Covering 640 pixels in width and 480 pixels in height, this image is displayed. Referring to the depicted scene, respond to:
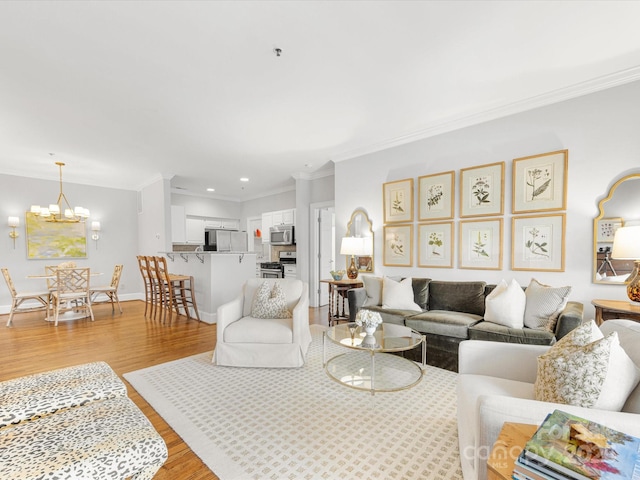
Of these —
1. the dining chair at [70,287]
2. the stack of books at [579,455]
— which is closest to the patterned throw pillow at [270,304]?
the stack of books at [579,455]

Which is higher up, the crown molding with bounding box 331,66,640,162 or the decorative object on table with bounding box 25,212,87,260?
the crown molding with bounding box 331,66,640,162

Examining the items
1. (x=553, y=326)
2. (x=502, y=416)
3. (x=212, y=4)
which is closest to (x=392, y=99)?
(x=212, y=4)

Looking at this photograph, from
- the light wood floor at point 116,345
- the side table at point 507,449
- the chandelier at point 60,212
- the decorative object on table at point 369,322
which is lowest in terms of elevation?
the light wood floor at point 116,345

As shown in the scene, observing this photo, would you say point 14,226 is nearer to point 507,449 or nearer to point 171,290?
point 171,290

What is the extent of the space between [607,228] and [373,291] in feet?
7.86

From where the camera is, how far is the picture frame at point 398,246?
4.06 m

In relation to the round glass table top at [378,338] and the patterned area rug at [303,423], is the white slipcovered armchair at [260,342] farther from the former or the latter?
the round glass table top at [378,338]

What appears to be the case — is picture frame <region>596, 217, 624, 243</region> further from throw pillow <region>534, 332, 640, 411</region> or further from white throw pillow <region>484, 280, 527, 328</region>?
throw pillow <region>534, 332, 640, 411</region>

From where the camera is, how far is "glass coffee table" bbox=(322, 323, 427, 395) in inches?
87.7

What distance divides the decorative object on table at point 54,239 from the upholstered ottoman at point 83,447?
6470 mm

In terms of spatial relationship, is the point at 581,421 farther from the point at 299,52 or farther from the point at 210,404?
the point at 299,52

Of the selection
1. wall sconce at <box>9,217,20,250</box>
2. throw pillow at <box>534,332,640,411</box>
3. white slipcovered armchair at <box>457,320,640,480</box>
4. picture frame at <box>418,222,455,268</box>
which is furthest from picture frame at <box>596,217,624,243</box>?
wall sconce at <box>9,217,20,250</box>

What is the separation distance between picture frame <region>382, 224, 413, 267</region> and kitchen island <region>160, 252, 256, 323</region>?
255cm

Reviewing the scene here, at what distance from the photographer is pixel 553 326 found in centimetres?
254
